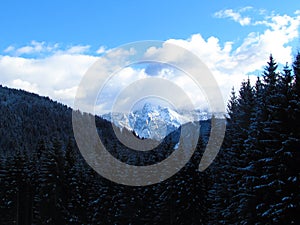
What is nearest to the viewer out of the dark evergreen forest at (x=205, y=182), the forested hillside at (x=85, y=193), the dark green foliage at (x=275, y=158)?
the dark green foliage at (x=275, y=158)

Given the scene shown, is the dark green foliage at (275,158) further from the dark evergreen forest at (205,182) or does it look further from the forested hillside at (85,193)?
the forested hillside at (85,193)

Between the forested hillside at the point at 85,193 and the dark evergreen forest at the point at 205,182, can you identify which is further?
the forested hillside at the point at 85,193

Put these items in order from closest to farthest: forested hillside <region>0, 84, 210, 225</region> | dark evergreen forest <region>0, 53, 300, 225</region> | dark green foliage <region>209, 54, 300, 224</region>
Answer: dark green foliage <region>209, 54, 300, 224</region> → dark evergreen forest <region>0, 53, 300, 225</region> → forested hillside <region>0, 84, 210, 225</region>

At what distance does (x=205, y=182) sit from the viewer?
37.7 metres

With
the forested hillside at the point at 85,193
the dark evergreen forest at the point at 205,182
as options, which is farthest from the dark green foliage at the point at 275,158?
the forested hillside at the point at 85,193

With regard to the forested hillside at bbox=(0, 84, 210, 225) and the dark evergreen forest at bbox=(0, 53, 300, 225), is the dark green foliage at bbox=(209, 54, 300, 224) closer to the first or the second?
the dark evergreen forest at bbox=(0, 53, 300, 225)

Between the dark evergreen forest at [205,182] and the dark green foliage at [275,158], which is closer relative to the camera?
the dark green foliage at [275,158]

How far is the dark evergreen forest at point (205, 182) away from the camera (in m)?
19.6

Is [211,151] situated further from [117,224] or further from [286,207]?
[286,207]

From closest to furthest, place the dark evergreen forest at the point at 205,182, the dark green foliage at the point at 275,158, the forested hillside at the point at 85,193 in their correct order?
the dark green foliage at the point at 275,158, the dark evergreen forest at the point at 205,182, the forested hillside at the point at 85,193

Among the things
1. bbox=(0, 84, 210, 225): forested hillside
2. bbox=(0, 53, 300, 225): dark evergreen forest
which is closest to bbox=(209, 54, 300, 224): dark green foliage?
bbox=(0, 53, 300, 225): dark evergreen forest

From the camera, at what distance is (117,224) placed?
42.9 metres

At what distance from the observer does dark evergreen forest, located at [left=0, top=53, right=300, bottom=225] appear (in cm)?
1962

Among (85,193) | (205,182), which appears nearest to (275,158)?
(205,182)
